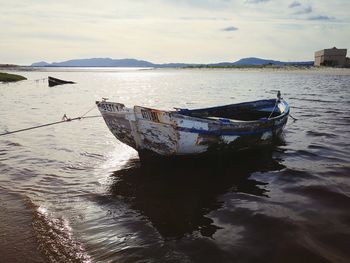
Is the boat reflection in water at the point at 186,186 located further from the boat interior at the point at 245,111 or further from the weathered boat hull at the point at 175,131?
the boat interior at the point at 245,111

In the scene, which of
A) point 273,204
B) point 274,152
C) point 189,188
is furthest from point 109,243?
point 274,152

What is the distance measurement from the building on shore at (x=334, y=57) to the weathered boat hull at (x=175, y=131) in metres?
102

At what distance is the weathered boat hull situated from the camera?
8.86 m

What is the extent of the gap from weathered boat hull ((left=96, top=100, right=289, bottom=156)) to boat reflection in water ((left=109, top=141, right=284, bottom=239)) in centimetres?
56

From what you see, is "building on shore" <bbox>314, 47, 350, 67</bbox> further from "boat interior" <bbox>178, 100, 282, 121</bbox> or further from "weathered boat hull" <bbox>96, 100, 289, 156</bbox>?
"weathered boat hull" <bbox>96, 100, 289, 156</bbox>

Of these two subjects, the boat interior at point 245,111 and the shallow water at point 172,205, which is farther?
the boat interior at point 245,111

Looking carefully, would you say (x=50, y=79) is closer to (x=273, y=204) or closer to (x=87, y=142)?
(x=87, y=142)

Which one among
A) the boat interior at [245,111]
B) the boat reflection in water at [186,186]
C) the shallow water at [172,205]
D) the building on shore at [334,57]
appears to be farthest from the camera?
the building on shore at [334,57]

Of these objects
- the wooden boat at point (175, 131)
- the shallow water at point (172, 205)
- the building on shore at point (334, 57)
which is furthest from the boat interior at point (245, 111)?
the building on shore at point (334, 57)

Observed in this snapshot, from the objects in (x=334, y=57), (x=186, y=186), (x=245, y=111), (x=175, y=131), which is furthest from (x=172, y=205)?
(x=334, y=57)

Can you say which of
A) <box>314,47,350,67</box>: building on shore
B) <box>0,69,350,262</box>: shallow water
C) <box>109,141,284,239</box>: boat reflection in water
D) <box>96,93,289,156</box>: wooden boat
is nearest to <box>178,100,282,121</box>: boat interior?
<box>0,69,350,262</box>: shallow water

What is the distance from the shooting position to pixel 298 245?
5699 millimetres

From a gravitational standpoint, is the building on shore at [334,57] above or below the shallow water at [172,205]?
above

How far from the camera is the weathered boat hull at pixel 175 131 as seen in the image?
8859 mm
